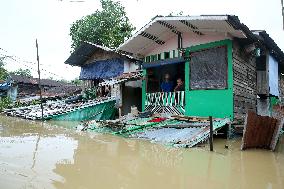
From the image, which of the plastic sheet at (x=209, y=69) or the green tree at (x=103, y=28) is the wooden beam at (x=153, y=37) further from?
the green tree at (x=103, y=28)

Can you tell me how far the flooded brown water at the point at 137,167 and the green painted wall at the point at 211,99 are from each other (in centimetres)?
309

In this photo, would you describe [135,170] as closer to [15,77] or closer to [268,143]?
[268,143]

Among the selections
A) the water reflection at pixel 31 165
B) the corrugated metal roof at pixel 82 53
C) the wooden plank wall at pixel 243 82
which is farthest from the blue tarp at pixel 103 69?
the water reflection at pixel 31 165

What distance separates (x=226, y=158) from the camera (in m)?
5.57

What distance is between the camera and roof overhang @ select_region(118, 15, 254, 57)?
28.3 feet

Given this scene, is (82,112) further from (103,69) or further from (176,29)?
(176,29)

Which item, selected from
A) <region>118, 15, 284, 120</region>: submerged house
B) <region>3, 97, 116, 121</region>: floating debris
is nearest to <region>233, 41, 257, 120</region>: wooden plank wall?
<region>118, 15, 284, 120</region>: submerged house

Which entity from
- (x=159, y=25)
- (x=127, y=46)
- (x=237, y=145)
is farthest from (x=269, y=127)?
(x=127, y=46)

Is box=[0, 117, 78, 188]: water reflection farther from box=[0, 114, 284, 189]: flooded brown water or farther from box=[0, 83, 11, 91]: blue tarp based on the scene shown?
box=[0, 83, 11, 91]: blue tarp

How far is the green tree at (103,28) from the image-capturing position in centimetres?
2458

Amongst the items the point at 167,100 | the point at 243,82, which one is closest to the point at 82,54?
the point at 167,100

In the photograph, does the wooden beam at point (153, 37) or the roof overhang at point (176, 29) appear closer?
the roof overhang at point (176, 29)

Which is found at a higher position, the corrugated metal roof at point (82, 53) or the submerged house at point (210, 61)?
the corrugated metal roof at point (82, 53)

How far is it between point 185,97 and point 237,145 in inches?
148
